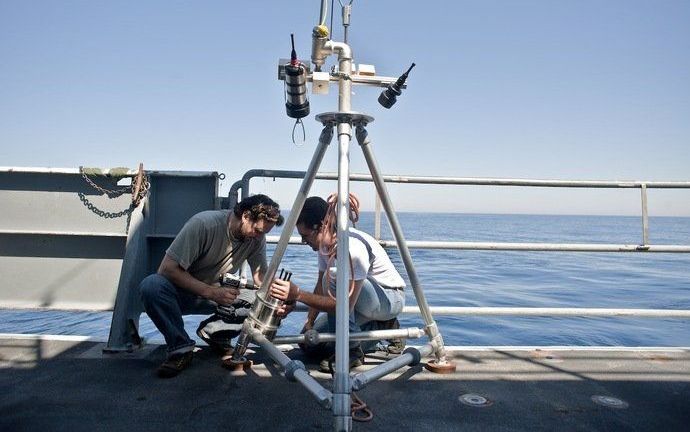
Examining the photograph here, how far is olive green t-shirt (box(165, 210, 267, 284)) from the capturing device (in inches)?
111

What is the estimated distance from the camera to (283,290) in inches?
94.9

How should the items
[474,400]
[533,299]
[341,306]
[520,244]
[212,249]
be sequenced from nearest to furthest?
[341,306], [474,400], [212,249], [520,244], [533,299]

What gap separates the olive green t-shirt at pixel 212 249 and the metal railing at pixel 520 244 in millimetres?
177

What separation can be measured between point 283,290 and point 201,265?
2.84ft

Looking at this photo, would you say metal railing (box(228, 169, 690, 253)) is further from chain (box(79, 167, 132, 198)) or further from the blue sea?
chain (box(79, 167, 132, 198))

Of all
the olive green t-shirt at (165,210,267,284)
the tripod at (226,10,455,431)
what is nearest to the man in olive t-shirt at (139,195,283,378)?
the olive green t-shirt at (165,210,267,284)

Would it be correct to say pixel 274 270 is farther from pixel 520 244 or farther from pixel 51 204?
pixel 51 204

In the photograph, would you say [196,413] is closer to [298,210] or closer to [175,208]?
[298,210]

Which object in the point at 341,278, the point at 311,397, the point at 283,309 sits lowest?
the point at 311,397

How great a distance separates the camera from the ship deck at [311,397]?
2104 mm

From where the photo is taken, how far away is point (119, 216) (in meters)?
3.41

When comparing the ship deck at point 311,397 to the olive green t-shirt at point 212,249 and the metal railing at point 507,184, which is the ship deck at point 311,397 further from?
the metal railing at point 507,184

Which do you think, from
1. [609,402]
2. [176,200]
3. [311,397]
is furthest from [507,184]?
[176,200]

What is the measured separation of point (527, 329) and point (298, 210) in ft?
26.0
